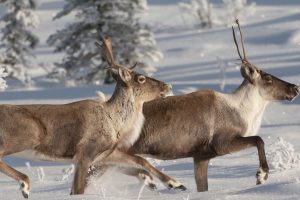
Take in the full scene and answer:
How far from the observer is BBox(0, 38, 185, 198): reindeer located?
879cm

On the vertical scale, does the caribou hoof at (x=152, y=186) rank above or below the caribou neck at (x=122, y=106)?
below

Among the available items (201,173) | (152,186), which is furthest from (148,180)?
(201,173)

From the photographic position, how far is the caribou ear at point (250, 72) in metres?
10.4

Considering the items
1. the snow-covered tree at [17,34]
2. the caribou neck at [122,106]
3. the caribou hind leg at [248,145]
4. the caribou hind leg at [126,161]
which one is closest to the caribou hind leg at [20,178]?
the caribou hind leg at [126,161]

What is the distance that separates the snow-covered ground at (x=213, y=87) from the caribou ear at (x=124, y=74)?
1003 millimetres

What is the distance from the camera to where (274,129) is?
1459 centimetres

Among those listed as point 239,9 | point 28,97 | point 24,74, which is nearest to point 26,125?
point 28,97

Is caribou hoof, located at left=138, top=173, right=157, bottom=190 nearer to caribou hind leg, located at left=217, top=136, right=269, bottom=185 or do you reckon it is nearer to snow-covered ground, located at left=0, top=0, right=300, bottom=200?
snow-covered ground, located at left=0, top=0, right=300, bottom=200

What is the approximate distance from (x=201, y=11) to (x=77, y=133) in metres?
29.4

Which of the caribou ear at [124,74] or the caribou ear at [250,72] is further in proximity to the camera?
the caribou ear at [250,72]

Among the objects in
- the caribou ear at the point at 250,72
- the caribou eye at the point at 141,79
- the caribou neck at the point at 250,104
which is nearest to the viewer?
the caribou eye at the point at 141,79

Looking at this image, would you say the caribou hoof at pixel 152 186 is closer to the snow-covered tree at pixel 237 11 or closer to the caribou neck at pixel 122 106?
the caribou neck at pixel 122 106

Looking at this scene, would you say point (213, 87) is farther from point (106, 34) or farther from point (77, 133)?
point (77, 133)

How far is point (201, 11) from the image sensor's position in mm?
→ 38000
